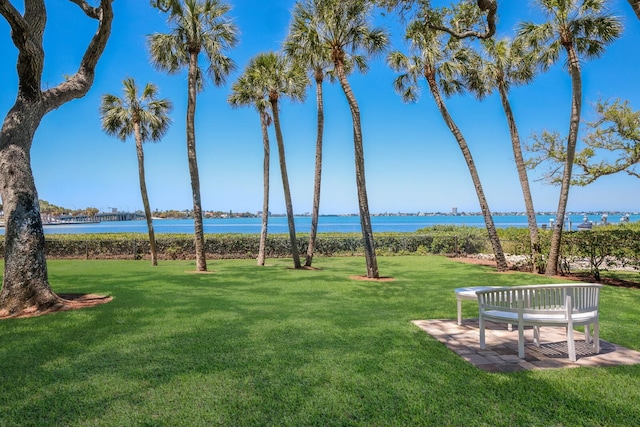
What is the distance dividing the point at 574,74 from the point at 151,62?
1465cm

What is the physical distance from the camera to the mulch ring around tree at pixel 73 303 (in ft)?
20.9

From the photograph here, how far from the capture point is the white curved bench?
399 cm

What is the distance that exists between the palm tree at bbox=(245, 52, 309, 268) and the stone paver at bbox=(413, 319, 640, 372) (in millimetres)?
9850

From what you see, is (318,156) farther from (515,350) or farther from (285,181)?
(515,350)

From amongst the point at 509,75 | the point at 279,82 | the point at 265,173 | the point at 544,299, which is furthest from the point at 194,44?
the point at 544,299

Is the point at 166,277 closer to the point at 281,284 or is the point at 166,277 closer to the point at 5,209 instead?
the point at 281,284

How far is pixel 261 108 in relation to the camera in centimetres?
1670

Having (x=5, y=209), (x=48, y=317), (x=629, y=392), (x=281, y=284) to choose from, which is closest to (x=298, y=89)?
(x=281, y=284)

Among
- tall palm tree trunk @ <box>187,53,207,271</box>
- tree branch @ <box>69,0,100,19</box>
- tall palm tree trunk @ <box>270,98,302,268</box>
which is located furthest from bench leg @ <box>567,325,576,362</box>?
tall palm tree trunk @ <box>187,53,207,271</box>

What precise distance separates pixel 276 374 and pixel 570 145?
1207 centimetres

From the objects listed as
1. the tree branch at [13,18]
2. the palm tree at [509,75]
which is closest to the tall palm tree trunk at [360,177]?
the palm tree at [509,75]

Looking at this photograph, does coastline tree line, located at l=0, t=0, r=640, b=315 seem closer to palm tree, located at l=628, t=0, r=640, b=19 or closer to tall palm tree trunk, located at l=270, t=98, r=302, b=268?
tall palm tree trunk, located at l=270, t=98, r=302, b=268

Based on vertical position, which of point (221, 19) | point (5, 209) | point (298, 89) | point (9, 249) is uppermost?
point (221, 19)

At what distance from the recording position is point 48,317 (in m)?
6.21
